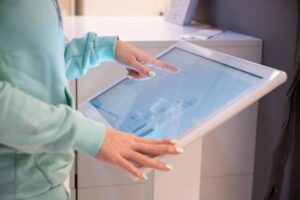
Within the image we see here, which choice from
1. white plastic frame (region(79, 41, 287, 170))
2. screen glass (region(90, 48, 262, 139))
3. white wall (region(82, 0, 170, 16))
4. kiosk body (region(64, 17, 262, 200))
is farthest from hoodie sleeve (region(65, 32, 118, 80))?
white wall (region(82, 0, 170, 16))

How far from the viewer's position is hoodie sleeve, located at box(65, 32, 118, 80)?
1.08 metres

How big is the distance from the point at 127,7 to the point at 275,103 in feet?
5.90

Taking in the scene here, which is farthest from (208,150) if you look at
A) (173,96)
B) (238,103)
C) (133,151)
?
(133,151)

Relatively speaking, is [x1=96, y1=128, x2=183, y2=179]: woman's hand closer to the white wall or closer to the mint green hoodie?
the mint green hoodie

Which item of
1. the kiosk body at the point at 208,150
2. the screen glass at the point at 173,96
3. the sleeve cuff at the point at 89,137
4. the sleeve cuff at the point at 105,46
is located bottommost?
the kiosk body at the point at 208,150

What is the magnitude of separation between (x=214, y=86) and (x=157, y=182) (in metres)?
0.23

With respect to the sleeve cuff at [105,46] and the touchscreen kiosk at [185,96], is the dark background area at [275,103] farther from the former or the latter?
the sleeve cuff at [105,46]

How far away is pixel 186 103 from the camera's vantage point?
3.27 ft

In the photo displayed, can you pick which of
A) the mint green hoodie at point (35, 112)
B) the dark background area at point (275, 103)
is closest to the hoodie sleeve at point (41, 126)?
the mint green hoodie at point (35, 112)

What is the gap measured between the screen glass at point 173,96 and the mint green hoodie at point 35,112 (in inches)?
A: 7.5

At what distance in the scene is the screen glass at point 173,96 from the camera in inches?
36.6

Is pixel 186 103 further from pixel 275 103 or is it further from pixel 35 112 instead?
pixel 275 103

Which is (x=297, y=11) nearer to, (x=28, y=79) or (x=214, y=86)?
(x=214, y=86)

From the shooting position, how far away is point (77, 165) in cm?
158
